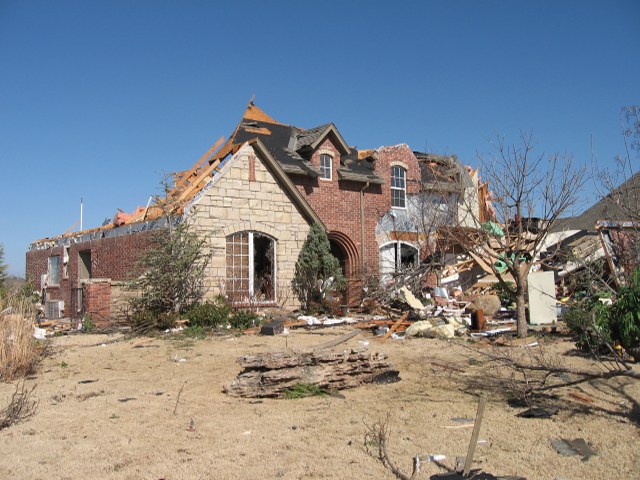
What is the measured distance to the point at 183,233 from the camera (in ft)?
49.7

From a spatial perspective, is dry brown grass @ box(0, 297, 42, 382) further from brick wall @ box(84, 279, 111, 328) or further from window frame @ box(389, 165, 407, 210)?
window frame @ box(389, 165, 407, 210)

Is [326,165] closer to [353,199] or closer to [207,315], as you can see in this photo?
[353,199]

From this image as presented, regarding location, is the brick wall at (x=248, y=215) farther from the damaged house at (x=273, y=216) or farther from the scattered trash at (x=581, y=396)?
the scattered trash at (x=581, y=396)

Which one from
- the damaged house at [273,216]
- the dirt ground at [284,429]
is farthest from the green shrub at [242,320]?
the dirt ground at [284,429]

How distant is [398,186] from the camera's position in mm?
23797

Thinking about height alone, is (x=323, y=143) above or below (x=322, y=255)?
above

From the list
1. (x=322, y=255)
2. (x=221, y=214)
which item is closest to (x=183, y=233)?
(x=221, y=214)

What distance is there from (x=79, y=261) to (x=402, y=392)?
16.6 m

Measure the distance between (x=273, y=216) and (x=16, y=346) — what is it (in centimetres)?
974

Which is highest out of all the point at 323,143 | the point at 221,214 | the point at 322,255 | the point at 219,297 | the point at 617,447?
the point at 323,143

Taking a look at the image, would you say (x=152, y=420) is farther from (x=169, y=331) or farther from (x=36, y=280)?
(x=36, y=280)

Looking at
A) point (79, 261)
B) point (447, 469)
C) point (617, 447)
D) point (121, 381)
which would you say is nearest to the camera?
point (447, 469)

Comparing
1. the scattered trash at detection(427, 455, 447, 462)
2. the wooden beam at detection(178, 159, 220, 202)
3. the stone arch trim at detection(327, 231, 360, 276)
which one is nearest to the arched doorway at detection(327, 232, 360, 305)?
the stone arch trim at detection(327, 231, 360, 276)

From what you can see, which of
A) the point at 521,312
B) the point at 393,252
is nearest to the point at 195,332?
the point at 521,312
